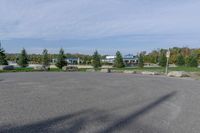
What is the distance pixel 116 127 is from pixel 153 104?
3615mm

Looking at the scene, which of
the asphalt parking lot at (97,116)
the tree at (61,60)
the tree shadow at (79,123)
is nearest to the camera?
the tree shadow at (79,123)

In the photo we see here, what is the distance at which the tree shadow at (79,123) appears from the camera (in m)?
5.48

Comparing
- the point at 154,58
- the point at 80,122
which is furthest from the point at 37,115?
the point at 154,58

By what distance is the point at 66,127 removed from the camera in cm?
573

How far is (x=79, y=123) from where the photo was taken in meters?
6.11

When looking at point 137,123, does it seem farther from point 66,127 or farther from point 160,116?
point 66,127

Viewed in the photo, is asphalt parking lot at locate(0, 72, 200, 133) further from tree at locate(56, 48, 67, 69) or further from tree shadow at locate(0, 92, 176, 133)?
tree at locate(56, 48, 67, 69)

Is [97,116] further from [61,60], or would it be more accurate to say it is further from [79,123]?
[61,60]

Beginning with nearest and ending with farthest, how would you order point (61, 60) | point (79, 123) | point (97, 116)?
point (79, 123) → point (97, 116) → point (61, 60)

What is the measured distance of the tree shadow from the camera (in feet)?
18.0

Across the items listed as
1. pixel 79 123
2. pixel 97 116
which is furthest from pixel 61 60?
pixel 79 123

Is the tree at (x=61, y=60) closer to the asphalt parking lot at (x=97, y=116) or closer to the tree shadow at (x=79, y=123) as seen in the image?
the asphalt parking lot at (x=97, y=116)

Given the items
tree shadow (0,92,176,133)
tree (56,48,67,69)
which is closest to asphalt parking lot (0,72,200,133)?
tree shadow (0,92,176,133)

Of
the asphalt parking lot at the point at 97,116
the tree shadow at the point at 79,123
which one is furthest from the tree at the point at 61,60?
the tree shadow at the point at 79,123
